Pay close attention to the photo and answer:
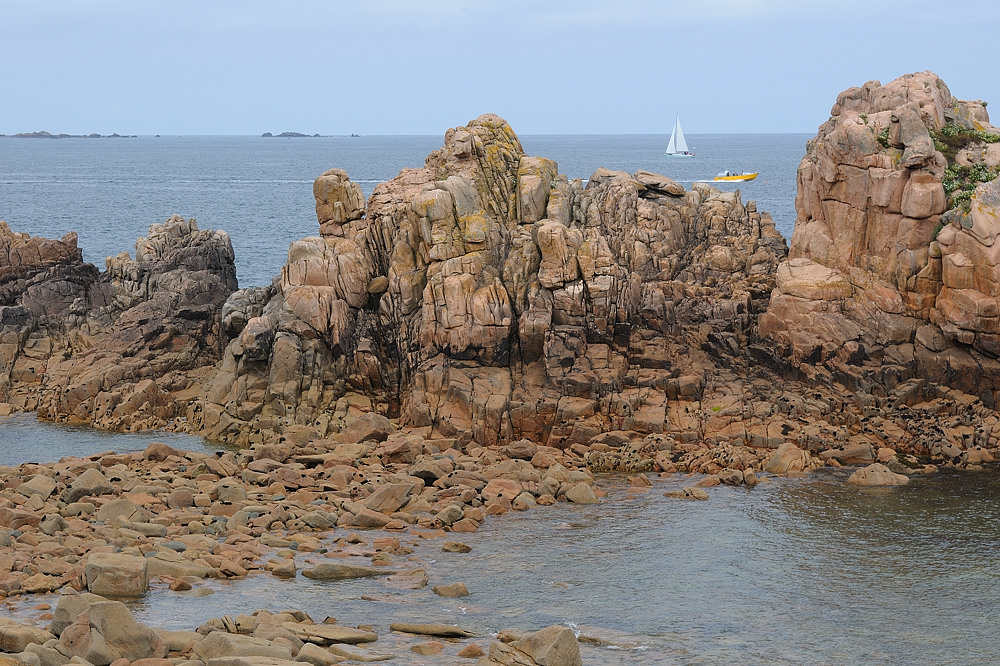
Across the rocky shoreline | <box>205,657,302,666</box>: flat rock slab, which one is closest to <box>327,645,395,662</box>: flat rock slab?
<box>205,657,302,666</box>: flat rock slab

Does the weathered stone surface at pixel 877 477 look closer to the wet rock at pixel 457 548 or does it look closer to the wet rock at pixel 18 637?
the wet rock at pixel 457 548

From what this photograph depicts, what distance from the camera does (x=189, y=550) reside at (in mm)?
28328

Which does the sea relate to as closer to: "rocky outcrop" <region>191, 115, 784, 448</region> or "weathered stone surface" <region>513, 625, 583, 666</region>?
"weathered stone surface" <region>513, 625, 583, 666</region>

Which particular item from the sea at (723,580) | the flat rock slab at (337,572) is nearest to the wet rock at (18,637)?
the sea at (723,580)

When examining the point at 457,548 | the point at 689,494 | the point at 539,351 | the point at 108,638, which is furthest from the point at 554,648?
the point at 539,351

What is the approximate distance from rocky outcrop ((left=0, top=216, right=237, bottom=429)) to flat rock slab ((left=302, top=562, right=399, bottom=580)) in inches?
851

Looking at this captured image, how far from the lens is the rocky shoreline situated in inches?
1435

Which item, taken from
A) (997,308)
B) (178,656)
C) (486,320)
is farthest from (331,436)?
(997,308)

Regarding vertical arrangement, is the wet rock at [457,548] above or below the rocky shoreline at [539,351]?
below

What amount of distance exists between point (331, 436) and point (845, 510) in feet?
62.9

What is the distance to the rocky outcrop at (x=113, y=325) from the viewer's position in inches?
1887

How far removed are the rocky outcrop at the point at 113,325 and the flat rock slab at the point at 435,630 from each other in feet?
86.9

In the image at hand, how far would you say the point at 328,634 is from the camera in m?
22.3

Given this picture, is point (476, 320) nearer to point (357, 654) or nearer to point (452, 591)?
point (452, 591)
